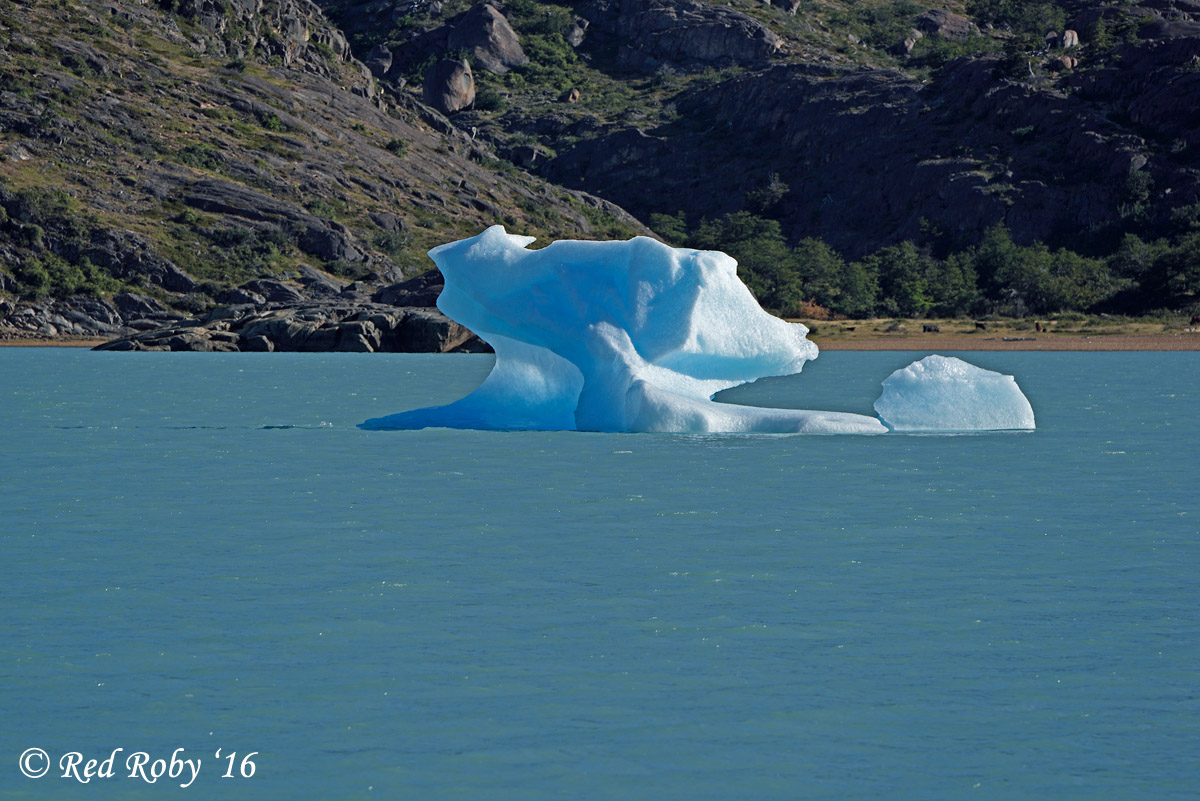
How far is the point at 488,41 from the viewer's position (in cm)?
18325

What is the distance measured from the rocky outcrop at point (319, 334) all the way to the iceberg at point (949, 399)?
179ft

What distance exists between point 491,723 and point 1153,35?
→ 15296 centimetres

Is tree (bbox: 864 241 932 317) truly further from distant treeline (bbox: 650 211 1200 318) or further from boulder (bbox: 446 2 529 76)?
boulder (bbox: 446 2 529 76)

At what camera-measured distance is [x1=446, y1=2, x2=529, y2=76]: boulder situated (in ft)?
599

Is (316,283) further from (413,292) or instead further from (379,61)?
(379,61)

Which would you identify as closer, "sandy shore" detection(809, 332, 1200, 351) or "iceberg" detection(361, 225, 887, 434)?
"iceberg" detection(361, 225, 887, 434)

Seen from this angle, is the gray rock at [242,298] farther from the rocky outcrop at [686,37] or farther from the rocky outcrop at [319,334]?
the rocky outcrop at [686,37]

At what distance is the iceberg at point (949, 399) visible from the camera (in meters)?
23.6

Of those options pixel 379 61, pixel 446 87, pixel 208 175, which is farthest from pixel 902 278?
pixel 379 61

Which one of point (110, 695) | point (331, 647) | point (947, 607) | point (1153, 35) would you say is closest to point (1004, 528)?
point (947, 607)

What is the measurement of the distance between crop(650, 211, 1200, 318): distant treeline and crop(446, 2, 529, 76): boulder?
7432 centimetres

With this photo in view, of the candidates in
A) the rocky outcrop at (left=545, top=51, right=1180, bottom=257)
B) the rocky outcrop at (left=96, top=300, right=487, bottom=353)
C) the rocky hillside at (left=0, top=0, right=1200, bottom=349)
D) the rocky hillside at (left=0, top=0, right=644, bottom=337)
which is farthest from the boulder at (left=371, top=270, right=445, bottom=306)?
the rocky outcrop at (left=545, top=51, right=1180, bottom=257)

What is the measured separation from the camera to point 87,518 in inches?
631

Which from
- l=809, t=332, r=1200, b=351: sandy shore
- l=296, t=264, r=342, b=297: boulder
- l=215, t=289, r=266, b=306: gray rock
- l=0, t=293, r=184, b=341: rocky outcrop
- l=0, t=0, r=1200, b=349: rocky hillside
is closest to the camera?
l=809, t=332, r=1200, b=351: sandy shore
